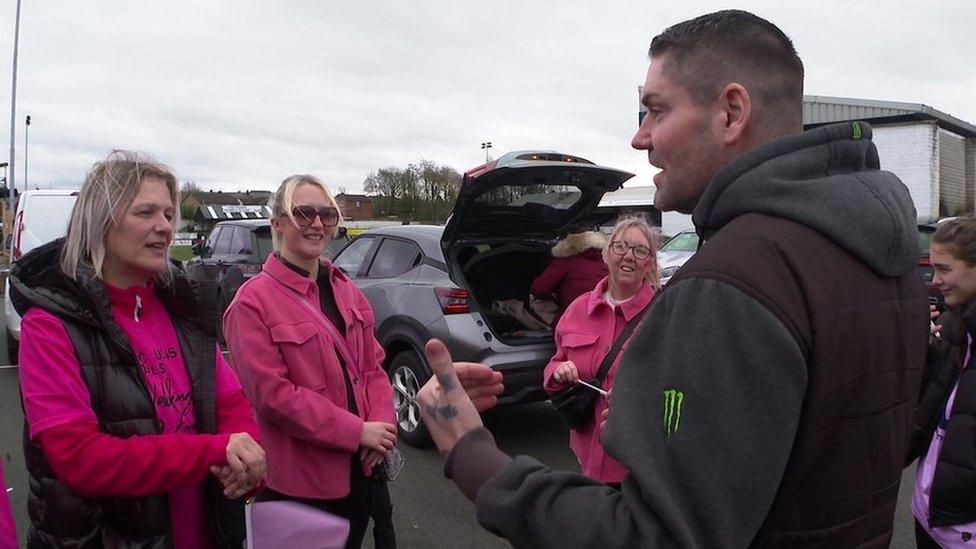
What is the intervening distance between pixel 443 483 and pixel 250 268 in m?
5.20

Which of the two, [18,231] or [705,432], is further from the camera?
[18,231]

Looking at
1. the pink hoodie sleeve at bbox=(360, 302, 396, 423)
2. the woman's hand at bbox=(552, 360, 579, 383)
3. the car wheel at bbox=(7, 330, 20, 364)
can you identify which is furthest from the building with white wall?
the pink hoodie sleeve at bbox=(360, 302, 396, 423)

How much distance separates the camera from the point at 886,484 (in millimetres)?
1105

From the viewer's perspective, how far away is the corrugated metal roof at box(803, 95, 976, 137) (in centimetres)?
1911

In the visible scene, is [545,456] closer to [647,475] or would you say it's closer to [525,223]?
[525,223]

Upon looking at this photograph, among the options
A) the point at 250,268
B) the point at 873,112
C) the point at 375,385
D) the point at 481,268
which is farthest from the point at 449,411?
the point at 873,112

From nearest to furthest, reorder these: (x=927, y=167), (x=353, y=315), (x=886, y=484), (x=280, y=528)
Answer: (x=886, y=484) → (x=280, y=528) → (x=353, y=315) → (x=927, y=167)

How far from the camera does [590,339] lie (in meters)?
3.23

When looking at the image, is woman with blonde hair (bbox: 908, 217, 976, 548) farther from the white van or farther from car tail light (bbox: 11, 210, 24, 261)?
car tail light (bbox: 11, 210, 24, 261)

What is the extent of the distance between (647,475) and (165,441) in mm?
1492

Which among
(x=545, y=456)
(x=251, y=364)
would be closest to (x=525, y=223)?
(x=545, y=456)

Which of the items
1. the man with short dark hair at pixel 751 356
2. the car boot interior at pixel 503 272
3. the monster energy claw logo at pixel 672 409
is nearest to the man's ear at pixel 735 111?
the man with short dark hair at pixel 751 356

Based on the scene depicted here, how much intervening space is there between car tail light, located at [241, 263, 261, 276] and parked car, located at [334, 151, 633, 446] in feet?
9.94

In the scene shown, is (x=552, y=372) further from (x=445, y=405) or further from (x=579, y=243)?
(x=579, y=243)
